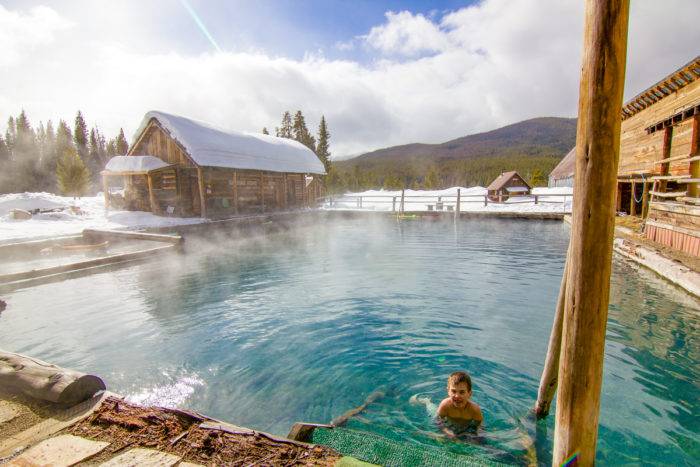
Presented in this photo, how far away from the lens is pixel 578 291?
2318 millimetres

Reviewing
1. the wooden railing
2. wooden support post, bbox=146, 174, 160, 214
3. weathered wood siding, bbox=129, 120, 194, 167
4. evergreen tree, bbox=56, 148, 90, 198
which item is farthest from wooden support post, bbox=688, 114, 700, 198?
evergreen tree, bbox=56, 148, 90, 198

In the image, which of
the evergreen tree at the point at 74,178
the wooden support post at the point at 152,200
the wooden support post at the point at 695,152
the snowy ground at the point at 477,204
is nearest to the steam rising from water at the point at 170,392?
the wooden support post at the point at 695,152

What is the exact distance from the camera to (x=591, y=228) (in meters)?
2.25

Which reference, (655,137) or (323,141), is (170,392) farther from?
(323,141)

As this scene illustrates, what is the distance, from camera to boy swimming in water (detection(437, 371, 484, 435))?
3854 mm

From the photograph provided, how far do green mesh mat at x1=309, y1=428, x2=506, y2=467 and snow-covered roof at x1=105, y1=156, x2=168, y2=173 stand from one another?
65.3 feet

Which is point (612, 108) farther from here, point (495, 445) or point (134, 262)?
point (134, 262)

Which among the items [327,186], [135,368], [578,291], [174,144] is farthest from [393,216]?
[327,186]

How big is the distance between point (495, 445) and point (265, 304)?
5705mm

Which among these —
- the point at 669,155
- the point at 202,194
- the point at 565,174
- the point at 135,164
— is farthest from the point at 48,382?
the point at 565,174

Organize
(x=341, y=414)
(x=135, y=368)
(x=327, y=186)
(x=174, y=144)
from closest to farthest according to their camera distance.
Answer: (x=341, y=414), (x=135, y=368), (x=174, y=144), (x=327, y=186)

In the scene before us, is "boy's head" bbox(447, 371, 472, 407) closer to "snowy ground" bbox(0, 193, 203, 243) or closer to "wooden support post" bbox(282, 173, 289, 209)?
"snowy ground" bbox(0, 193, 203, 243)

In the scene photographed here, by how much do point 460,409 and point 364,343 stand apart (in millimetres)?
2498

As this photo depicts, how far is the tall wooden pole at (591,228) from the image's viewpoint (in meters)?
2.15
